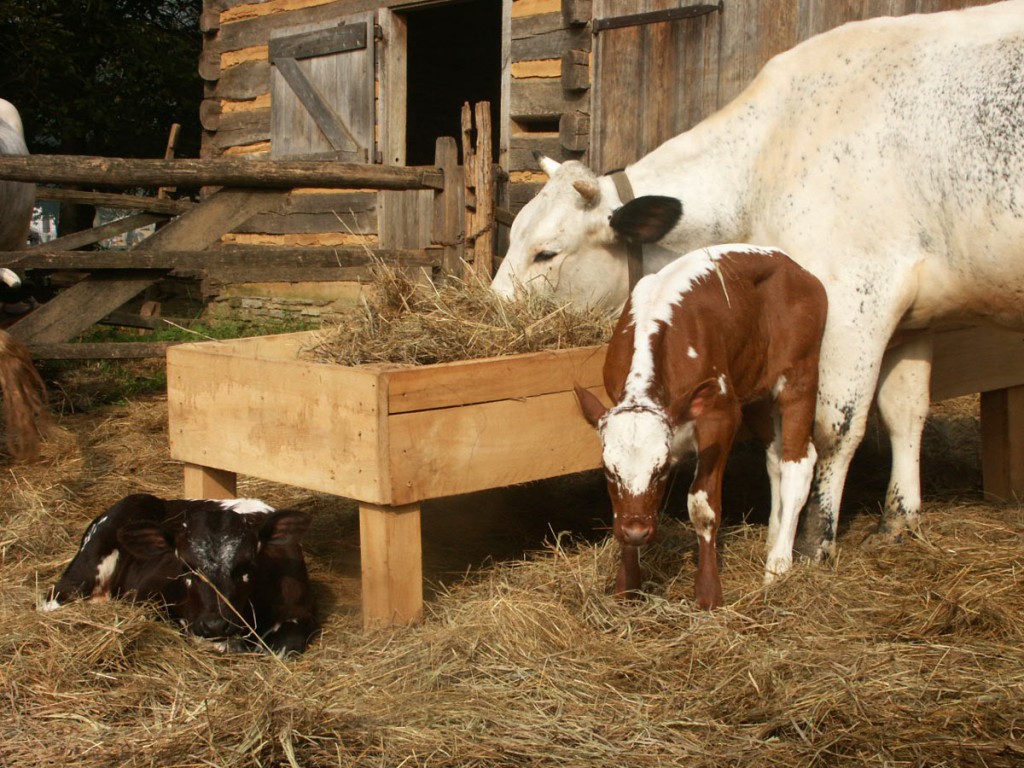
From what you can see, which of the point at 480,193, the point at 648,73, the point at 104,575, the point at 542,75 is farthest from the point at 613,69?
the point at 104,575

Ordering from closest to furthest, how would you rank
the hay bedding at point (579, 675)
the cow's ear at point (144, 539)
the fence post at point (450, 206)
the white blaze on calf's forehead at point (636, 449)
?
the hay bedding at point (579, 675) → the white blaze on calf's forehead at point (636, 449) → the cow's ear at point (144, 539) → the fence post at point (450, 206)

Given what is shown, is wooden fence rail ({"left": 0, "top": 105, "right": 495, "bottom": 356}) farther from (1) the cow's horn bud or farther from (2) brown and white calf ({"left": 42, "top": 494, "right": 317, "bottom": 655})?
(2) brown and white calf ({"left": 42, "top": 494, "right": 317, "bottom": 655})

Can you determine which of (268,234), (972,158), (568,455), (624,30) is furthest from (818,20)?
(268,234)

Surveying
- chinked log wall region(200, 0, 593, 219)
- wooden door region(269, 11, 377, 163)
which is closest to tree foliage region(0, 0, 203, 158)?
wooden door region(269, 11, 377, 163)

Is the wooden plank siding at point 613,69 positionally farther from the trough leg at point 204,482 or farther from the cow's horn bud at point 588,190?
the trough leg at point 204,482

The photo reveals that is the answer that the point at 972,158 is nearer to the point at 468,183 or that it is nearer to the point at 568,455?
the point at 568,455

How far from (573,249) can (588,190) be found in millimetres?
250

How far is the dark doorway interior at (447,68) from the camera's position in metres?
14.7

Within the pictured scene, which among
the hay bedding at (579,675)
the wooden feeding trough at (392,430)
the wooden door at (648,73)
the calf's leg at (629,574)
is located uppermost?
the wooden door at (648,73)

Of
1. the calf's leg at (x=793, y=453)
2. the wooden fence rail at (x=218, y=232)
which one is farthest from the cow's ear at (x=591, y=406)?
the wooden fence rail at (x=218, y=232)

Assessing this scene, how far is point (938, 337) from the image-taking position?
4.67 meters

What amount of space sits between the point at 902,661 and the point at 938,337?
2.07 meters

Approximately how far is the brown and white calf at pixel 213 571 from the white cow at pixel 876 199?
4.72 ft

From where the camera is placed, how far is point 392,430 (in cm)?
326
